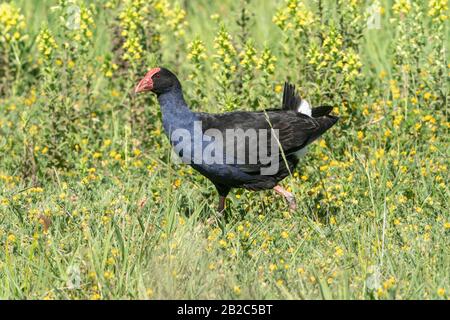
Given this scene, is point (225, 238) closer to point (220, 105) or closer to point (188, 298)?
point (188, 298)

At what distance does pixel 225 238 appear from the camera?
19.5 ft

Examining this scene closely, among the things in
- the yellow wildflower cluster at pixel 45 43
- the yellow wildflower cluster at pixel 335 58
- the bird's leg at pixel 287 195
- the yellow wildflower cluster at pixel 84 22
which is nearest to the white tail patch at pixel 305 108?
the yellow wildflower cluster at pixel 335 58

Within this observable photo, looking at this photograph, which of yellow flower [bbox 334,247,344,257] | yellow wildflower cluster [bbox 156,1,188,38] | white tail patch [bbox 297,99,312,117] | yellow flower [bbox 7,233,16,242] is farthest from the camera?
yellow wildflower cluster [bbox 156,1,188,38]

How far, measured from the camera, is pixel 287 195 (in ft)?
22.0

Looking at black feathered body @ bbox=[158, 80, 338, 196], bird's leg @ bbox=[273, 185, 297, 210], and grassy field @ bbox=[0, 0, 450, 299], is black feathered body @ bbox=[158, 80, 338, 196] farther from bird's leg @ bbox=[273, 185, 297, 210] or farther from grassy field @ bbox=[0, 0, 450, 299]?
grassy field @ bbox=[0, 0, 450, 299]

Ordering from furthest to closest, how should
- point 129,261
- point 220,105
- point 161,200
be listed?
point 220,105 → point 161,200 → point 129,261

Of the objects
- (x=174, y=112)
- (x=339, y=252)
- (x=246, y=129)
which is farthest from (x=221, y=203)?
(x=339, y=252)

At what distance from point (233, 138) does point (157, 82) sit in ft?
2.24

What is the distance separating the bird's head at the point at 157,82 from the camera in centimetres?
660

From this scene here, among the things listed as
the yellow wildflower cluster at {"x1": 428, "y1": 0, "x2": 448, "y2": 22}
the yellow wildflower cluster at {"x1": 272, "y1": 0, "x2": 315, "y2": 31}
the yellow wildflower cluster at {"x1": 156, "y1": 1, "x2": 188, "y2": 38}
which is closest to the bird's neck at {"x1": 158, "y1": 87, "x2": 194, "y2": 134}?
the yellow wildflower cluster at {"x1": 272, "y1": 0, "x2": 315, "y2": 31}

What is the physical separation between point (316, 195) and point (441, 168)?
935 mm

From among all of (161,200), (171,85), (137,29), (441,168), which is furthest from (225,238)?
(137,29)

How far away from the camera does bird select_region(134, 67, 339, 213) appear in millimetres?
6410
